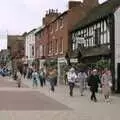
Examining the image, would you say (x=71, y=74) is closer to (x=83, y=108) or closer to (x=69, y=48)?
(x=83, y=108)

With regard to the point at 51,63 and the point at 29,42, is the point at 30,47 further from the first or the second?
the point at 51,63

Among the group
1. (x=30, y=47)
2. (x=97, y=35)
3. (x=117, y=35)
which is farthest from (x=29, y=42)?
(x=117, y=35)

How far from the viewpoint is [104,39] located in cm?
4034

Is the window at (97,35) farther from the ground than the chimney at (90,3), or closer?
closer

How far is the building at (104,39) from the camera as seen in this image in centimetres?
3725

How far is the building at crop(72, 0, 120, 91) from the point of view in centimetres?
3725

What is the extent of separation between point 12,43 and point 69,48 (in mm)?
84618

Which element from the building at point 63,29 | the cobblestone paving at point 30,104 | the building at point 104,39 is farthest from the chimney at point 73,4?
the cobblestone paving at point 30,104

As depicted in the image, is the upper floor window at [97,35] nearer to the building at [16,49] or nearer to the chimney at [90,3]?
the chimney at [90,3]

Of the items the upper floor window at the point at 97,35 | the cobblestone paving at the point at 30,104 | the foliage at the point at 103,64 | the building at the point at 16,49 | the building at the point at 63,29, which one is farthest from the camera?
the building at the point at 16,49

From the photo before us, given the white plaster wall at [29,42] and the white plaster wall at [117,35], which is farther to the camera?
the white plaster wall at [29,42]

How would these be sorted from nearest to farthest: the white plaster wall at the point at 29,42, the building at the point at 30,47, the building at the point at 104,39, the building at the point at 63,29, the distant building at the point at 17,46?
the building at the point at 104,39, the building at the point at 63,29, the building at the point at 30,47, the white plaster wall at the point at 29,42, the distant building at the point at 17,46

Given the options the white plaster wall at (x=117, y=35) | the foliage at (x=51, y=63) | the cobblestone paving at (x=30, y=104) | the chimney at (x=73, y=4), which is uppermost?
the chimney at (x=73, y=4)

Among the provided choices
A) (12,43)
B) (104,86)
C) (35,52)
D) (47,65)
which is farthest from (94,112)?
(12,43)
